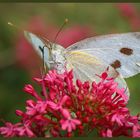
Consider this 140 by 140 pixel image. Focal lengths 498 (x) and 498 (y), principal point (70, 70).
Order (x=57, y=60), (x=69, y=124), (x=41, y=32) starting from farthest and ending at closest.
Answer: (x=41, y=32) < (x=57, y=60) < (x=69, y=124)

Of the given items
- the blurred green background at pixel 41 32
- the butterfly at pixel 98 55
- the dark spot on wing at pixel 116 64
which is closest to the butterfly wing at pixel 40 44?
the butterfly at pixel 98 55

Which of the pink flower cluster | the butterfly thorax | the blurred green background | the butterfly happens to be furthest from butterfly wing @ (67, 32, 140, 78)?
the blurred green background

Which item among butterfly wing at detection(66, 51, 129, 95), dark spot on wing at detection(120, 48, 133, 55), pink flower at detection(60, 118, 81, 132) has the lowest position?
pink flower at detection(60, 118, 81, 132)

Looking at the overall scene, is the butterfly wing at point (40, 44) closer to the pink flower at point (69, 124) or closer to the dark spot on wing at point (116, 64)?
the dark spot on wing at point (116, 64)

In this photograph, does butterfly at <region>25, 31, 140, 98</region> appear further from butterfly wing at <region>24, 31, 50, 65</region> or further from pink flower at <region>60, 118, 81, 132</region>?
pink flower at <region>60, 118, 81, 132</region>

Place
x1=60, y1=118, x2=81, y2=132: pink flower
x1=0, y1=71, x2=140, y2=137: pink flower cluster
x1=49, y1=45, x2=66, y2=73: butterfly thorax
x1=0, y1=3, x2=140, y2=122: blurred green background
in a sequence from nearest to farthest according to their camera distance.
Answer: x1=60, y1=118, x2=81, y2=132: pink flower < x1=0, y1=71, x2=140, y2=137: pink flower cluster < x1=49, y1=45, x2=66, y2=73: butterfly thorax < x1=0, y1=3, x2=140, y2=122: blurred green background

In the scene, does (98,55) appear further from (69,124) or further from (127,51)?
(69,124)

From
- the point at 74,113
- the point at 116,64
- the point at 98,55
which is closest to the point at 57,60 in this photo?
the point at 98,55
